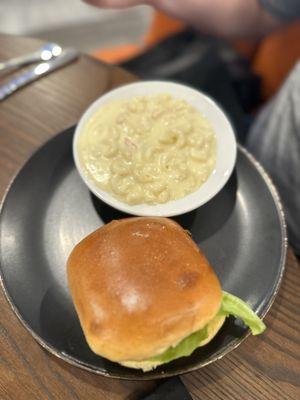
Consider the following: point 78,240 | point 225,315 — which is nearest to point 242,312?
point 225,315

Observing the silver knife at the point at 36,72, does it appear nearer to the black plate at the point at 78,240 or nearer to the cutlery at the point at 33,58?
the cutlery at the point at 33,58

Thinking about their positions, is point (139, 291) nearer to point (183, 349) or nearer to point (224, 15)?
point (183, 349)

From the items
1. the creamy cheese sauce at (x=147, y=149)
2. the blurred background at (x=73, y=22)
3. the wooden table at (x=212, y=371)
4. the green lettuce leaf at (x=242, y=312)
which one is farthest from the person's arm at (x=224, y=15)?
the blurred background at (x=73, y=22)

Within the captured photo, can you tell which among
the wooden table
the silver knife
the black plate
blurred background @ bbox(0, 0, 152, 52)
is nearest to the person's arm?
the silver knife

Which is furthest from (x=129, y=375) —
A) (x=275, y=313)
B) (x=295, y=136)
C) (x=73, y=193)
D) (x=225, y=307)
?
(x=295, y=136)

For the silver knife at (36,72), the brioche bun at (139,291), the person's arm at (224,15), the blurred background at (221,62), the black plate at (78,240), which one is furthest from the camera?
the blurred background at (221,62)

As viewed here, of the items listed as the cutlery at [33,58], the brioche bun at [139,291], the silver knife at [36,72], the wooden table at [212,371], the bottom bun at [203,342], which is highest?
the cutlery at [33,58]
